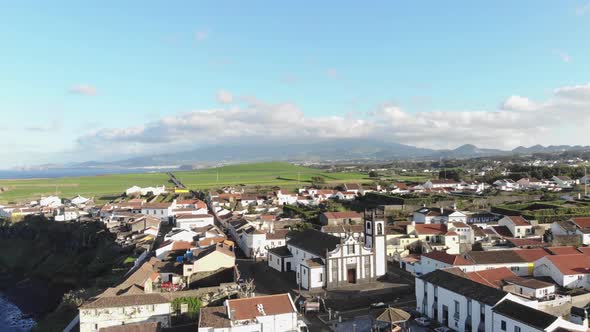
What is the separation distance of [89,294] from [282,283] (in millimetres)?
14390

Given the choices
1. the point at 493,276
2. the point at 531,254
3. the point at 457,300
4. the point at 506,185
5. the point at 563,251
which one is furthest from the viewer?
the point at 506,185

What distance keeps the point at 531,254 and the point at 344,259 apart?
14.6m

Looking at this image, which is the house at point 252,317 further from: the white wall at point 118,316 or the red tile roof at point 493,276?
the red tile roof at point 493,276

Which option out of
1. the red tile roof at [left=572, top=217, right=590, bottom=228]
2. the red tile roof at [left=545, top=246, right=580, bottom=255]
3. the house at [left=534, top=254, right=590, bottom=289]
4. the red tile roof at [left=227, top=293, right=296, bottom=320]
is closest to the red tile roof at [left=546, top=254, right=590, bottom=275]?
the house at [left=534, top=254, right=590, bottom=289]

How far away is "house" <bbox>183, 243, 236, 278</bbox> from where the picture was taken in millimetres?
32781

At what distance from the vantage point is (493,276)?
2834cm

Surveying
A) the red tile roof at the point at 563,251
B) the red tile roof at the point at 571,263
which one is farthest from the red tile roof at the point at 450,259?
the red tile roof at the point at 563,251

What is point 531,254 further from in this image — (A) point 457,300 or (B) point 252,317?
(B) point 252,317

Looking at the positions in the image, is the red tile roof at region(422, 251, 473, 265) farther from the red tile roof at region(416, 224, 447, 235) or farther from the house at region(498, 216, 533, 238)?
the house at region(498, 216, 533, 238)

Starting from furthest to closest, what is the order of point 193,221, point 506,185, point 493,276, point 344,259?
point 506,185 → point 193,221 → point 344,259 → point 493,276

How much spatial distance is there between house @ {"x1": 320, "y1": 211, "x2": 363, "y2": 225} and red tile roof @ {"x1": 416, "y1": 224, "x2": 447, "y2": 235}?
10.1 m

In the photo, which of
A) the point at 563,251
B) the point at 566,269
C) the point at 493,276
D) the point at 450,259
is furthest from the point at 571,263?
the point at 450,259

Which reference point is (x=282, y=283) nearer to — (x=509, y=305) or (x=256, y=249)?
(x=256, y=249)

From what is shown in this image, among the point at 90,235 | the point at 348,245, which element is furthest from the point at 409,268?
the point at 90,235
